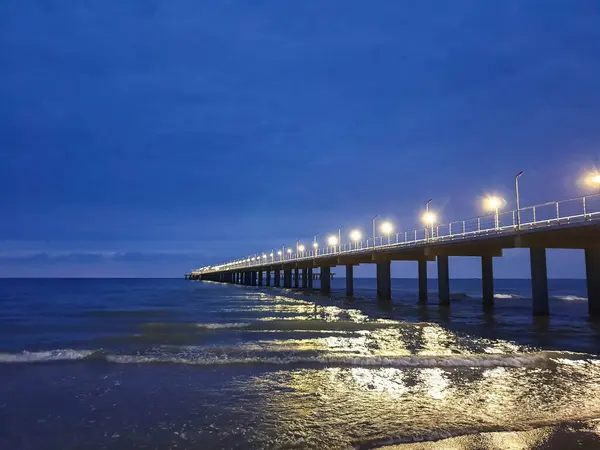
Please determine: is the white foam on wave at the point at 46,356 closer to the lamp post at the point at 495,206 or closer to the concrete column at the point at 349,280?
the lamp post at the point at 495,206

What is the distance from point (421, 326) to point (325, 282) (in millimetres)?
36579

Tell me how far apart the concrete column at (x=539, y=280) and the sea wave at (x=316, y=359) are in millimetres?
14492

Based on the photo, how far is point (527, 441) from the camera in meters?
6.61

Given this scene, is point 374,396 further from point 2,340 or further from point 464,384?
point 2,340

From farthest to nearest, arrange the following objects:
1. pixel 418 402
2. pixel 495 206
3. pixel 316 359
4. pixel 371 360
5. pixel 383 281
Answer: pixel 383 281 → pixel 495 206 → pixel 316 359 → pixel 371 360 → pixel 418 402

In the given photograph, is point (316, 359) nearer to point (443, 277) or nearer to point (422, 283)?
point (443, 277)

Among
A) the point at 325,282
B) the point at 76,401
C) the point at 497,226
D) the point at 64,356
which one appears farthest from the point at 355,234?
the point at 76,401

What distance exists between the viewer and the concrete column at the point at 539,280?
26.8 metres

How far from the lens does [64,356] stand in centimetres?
1416

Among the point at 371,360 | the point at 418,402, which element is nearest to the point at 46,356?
the point at 371,360

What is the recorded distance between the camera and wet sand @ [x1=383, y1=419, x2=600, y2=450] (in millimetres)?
6391

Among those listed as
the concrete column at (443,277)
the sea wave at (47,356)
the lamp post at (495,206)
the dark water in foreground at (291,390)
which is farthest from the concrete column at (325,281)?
the sea wave at (47,356)

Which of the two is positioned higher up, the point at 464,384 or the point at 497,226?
the point at 497,226

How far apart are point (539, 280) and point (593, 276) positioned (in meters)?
3.04
